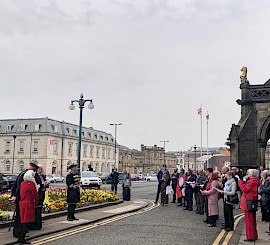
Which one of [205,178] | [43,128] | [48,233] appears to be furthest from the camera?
[43,128]

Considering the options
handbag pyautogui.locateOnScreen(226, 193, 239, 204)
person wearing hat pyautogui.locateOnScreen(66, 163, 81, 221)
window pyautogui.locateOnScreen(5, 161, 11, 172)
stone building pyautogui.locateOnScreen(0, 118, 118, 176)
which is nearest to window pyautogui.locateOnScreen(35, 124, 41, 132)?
stone building pyautogui.locateOnScreen(0, 118, 118, 176)

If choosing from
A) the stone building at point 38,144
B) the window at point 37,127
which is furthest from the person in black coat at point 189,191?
the window at point 37,127

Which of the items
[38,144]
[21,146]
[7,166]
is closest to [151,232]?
[38,144]

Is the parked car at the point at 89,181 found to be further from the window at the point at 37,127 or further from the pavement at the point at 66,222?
the window at the point at 37,127

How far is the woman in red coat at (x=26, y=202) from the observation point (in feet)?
28.2

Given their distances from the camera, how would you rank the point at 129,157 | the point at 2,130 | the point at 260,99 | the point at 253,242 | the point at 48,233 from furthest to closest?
1. the point at 129,157
2. the point at 2,130
3. the point at 260,99
4. the point at 48,233
5. the point at 253,242

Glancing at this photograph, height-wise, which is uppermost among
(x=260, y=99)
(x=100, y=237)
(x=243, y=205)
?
(x=260, y=99)

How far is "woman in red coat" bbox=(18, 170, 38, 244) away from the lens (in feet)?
28.2

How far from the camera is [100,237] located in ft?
31.3

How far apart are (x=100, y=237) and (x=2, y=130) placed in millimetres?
83335

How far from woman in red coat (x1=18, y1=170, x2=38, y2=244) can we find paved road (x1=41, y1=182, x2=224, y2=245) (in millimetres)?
733

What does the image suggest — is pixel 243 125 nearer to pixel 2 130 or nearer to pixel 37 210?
pixel 37 210

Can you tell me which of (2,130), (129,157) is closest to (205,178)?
(2,130)

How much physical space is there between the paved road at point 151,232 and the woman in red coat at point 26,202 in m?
0.73
